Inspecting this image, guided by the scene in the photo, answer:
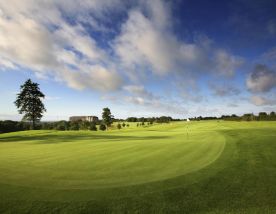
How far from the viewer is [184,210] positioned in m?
6.25

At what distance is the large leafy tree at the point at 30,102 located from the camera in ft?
202

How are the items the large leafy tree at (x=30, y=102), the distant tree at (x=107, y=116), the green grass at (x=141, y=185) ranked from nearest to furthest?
the green grass at (x=141, y=185) → the large leafy tree at (x=30, y=102) → the distant tree at (x=107, y=116)

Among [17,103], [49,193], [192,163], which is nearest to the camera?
[49,193]

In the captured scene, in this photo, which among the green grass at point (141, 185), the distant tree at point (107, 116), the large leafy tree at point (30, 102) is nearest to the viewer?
the green grass at point (141, 185)

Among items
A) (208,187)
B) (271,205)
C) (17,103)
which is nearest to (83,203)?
(208,187)

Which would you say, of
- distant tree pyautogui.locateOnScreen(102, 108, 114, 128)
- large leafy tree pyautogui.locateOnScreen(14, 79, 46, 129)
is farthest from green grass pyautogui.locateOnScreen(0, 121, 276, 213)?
distant tree pyautogui.locateOnScreen(102, 108, 114, 128)

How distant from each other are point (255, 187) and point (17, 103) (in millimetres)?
64757

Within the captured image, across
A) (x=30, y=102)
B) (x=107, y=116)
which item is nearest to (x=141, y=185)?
(x=30, y=102)

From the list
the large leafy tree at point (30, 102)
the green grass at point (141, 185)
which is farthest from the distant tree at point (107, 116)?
the green grass at point (141, 185)

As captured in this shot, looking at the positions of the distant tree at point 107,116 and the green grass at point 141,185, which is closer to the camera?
the green grass at point 141,185

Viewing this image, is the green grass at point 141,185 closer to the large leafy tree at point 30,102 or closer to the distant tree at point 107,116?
the large leafy tree at point 30,102

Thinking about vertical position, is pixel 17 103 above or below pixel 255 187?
above

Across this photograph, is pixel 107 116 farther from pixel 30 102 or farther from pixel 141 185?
pixel 141 185

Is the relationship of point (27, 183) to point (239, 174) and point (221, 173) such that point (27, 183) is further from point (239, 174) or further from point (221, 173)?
point (239, 174)
